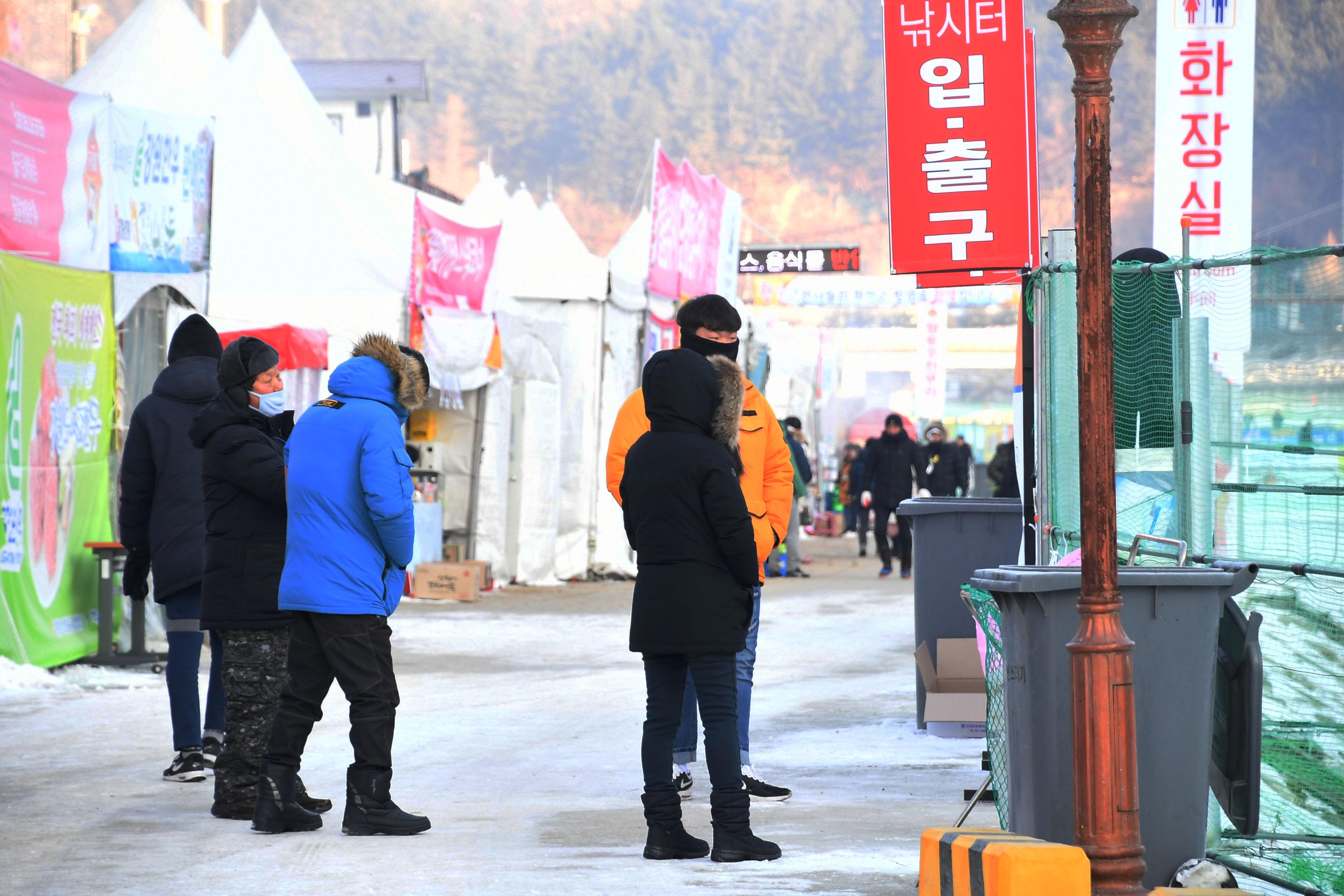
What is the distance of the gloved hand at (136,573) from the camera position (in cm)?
730

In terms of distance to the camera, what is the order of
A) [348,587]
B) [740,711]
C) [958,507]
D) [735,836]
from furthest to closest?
[958,507] → [740,711] → [348,587] → [735,836]

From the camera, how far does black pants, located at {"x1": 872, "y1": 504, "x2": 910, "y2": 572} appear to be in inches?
755

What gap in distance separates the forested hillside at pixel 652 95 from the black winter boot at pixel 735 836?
107 metres

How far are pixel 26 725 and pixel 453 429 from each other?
9.23 metres

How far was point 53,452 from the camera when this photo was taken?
10633 mm

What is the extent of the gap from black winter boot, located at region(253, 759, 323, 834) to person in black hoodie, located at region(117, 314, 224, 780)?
112cm

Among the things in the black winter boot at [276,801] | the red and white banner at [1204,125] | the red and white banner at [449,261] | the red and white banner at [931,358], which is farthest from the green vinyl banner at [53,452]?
the red and white banner at [931,358]

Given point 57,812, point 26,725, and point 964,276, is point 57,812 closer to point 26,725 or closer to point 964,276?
point 26,725

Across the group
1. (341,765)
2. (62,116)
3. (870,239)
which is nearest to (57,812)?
(341,765)

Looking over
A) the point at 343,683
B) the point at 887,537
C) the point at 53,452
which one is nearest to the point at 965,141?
the point at 343,683

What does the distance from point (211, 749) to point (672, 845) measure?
8.67ft

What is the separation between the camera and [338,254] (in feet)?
49.5

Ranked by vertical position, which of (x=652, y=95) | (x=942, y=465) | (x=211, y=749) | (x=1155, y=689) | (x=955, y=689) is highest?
(x=652, y=95)

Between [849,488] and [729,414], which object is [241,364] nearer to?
[729,414]
